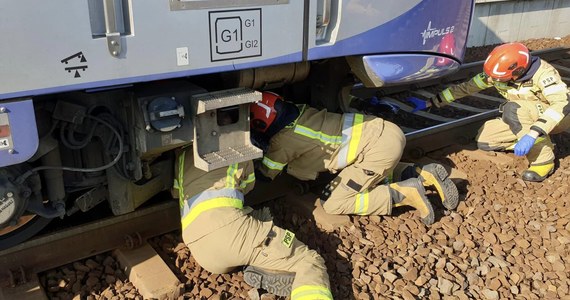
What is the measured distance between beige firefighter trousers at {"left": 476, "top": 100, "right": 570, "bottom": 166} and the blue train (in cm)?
172

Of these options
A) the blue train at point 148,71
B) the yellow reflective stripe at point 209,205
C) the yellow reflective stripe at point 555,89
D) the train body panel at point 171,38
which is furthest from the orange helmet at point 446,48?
the yellow reflective stripe at point 209,205

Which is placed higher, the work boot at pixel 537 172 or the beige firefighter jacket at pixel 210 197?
the beige firefighter jacket at pixel 210 197

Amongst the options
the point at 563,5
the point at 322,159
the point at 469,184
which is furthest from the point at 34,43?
the point at 563,5

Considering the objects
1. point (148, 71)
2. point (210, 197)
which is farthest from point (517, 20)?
point (148, 71)

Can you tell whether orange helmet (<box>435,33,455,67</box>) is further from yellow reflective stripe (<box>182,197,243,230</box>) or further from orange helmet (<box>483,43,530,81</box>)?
yellow reflective stripe (<box>182,197,243,230</box>)

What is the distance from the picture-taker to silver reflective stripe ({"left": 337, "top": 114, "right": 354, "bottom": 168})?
438cm

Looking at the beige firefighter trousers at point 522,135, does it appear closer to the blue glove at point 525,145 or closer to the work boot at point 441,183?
the blue glove at point 525,145

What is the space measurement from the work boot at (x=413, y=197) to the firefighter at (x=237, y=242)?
3.61 feet

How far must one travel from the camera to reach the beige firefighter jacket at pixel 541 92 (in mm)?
5422

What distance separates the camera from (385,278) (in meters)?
3.82

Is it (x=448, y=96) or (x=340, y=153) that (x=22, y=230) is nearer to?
(x=340, y=153)

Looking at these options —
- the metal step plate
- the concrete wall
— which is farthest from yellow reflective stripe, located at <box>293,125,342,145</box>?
the concrete wall

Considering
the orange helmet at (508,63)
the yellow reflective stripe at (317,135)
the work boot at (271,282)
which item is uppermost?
the orange helmet at (508,63)

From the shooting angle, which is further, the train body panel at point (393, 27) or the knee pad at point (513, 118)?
the knee pad at point (513, 118)
